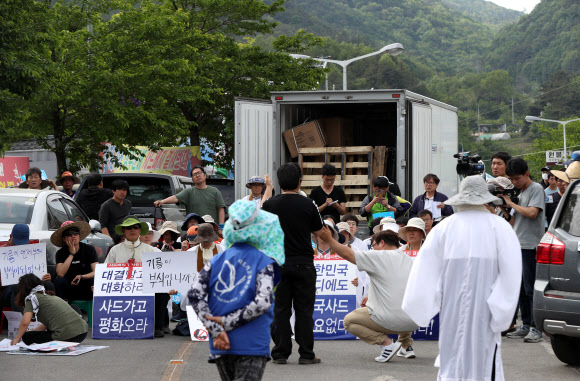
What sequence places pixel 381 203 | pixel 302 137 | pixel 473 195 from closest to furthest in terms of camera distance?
pixel 473 195, pixel 381 203, pixel 302 137

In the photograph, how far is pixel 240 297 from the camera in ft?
17.2

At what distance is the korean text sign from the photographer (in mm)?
10648

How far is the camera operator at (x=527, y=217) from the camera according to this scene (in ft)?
33.0

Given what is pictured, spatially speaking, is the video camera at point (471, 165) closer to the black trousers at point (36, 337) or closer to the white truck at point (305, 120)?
the white truck at point (305, 120)

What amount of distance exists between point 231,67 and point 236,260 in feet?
106

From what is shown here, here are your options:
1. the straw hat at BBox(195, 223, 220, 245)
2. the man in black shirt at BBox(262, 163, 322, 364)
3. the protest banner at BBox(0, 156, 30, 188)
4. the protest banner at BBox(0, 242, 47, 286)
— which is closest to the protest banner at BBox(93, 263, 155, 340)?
the protest banner at BBox(0, 242, 47, 286)

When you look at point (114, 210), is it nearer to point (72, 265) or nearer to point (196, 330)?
point (72, 265)

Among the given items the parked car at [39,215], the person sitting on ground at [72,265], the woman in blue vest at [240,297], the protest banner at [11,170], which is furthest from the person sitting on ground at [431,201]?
the protest banner at [11,170]

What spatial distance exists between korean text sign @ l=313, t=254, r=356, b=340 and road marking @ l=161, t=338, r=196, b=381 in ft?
5.04

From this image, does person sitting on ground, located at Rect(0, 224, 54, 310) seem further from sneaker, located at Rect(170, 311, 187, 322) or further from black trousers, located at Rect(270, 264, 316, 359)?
black trousers, located at Rect(270, 264, 316, 359)

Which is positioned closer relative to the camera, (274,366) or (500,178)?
(274,366)

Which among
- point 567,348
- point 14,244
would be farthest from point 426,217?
point 14,244

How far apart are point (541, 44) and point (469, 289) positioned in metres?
172

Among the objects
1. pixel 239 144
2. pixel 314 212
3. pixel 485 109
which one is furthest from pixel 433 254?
pixel 485 109
